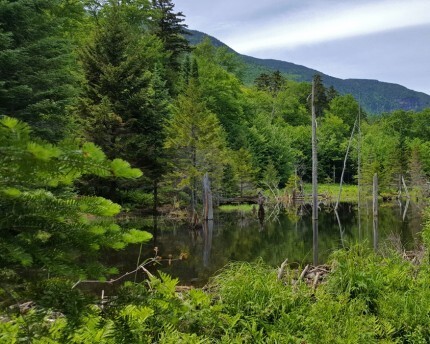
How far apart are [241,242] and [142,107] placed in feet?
40.7

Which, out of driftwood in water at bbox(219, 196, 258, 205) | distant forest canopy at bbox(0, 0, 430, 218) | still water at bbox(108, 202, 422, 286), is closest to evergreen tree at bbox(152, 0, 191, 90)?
distant forest canopy at bbox(0, 0, 430, 218)

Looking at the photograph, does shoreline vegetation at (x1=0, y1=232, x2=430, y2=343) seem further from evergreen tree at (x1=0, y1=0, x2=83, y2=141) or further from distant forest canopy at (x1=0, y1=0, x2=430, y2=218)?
evergreen tree at (x1=0, y1=0, x2=83, y2=141)

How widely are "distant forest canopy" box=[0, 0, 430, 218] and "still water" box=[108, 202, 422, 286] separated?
153 inches

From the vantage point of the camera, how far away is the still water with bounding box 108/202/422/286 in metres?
11.9

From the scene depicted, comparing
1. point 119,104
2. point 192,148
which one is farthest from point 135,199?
point 119,104

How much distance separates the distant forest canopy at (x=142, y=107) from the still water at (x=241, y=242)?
12.8ft

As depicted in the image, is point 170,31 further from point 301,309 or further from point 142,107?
point 301,309

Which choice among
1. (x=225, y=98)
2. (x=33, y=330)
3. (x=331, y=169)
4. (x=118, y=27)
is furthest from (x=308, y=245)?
(x=331, y=169)

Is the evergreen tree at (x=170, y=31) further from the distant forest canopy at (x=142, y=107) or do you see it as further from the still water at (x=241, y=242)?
the still water at (x=241, y=242)

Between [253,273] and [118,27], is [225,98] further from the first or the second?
[253,273]

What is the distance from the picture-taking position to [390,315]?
5105mm

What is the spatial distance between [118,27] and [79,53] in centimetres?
298

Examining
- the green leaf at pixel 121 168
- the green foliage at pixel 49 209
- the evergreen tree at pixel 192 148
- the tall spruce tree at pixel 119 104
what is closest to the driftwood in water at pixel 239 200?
the evergreen tree at pixel 192 148

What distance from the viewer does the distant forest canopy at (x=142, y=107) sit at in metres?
15.0
